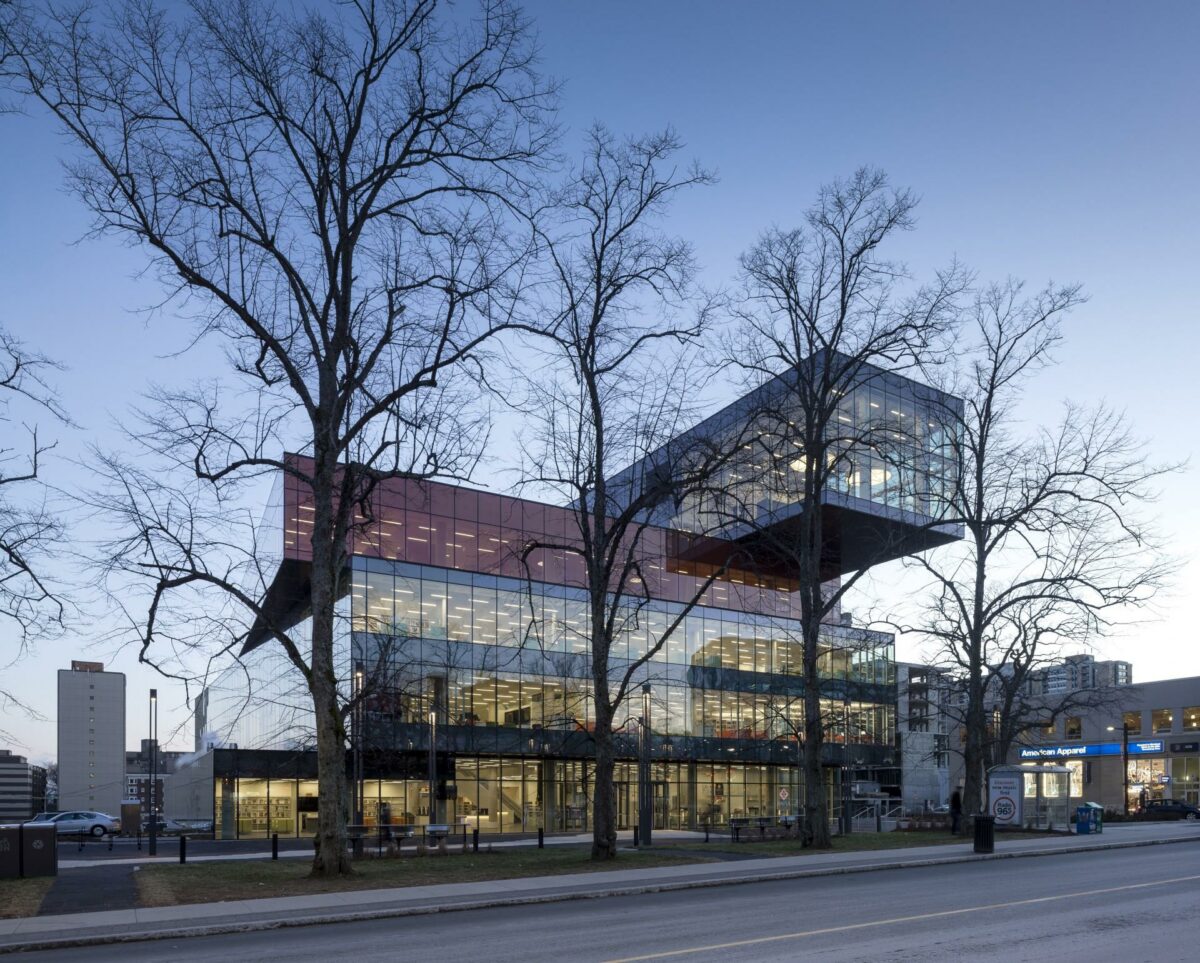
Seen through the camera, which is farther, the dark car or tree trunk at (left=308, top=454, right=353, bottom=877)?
the dark car

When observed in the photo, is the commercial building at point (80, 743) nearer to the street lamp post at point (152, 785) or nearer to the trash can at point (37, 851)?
the street lamp post at point (152, 785)

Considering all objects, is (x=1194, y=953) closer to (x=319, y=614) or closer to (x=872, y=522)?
(x=319, y=614)

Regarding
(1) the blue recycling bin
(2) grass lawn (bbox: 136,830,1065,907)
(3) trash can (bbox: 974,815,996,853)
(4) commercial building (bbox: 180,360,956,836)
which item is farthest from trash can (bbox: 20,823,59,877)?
(1) the blue recycling bin

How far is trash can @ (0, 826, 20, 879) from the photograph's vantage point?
25797 mm

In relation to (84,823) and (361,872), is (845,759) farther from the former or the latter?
(361,872)

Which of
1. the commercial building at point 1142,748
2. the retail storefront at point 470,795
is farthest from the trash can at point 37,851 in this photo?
the commercial building at point 1142,748

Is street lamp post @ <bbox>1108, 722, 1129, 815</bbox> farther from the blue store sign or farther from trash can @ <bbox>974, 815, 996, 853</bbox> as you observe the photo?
trash can @ <bbox>974, 815, 996, 853</bbox>

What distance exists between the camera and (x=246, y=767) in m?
53.0

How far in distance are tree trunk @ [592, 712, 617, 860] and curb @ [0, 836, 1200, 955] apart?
5.40 metres

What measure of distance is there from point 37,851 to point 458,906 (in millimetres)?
13314

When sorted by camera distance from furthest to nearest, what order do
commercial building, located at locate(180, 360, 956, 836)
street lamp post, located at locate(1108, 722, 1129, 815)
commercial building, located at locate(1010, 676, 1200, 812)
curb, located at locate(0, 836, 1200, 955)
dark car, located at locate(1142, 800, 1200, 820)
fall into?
1. commercial building, located at locate(1010, 676, 1200, 812)
2. street lamp post, located at locate(1108, 722, 1129, 815)
3. dark car, located at locate(1142, 800, 1200, 820)
4. commercial building, located at locate(180, 360, 956, 836)
5. curb, located at locate(0, 836, 1200, 955)

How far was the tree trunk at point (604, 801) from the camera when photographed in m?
27.7

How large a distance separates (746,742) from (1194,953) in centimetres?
5516

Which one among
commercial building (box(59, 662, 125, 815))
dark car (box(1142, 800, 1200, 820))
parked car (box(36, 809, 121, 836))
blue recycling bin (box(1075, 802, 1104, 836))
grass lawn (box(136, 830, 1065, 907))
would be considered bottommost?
commercial building (box(59, 662, 125, 815))
